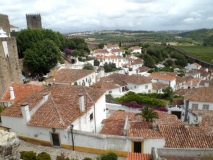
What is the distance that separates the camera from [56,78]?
1374 inches

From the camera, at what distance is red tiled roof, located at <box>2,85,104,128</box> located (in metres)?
15.0

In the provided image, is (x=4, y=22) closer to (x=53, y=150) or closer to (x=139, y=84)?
(x=139, y=84)

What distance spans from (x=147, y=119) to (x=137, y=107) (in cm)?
992

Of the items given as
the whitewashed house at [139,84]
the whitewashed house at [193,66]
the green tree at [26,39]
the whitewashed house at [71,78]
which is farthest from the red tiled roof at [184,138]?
the whitewashed house at [193,66]

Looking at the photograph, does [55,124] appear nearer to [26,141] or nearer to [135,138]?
[26,141]

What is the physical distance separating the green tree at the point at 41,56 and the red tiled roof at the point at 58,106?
22607 millimetres

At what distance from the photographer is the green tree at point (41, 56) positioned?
4009 cm

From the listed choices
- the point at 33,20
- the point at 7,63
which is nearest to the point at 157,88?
the point at 7,63

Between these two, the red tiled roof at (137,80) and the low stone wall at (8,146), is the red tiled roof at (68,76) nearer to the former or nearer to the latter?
the red tiled roof at (137,80)

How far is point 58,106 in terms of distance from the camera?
650 inches

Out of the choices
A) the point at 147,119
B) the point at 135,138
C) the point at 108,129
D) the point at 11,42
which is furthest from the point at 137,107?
the point at 11,42

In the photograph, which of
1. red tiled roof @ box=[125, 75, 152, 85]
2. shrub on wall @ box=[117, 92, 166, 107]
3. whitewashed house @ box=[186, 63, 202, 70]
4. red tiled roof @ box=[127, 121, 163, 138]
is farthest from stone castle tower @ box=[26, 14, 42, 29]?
red tiled roof @ box=[127, 121, 163, 138]

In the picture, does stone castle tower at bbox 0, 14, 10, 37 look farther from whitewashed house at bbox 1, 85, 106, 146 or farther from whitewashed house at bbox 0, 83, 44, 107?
whitewashed house at bbox 1, 85, 106, 146

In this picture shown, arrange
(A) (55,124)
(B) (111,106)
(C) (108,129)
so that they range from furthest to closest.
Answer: (B) (111,106), (C) (108,129), (A) (55,124)
